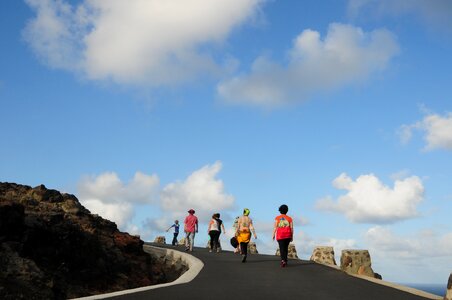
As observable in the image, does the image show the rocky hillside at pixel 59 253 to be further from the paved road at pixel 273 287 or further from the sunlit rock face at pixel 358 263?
the sunlit rock face at pixel 358 263

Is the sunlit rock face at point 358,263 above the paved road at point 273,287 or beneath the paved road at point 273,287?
above

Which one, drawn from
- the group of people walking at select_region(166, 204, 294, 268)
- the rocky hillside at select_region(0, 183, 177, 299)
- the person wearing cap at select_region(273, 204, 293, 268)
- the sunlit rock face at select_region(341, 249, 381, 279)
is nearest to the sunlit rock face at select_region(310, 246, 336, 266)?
the group of people walking at select_region(166, 204, 294, 268)

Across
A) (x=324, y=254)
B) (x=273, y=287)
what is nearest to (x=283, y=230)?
(x=273, y=287)

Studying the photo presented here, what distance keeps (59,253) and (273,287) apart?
1156 cm

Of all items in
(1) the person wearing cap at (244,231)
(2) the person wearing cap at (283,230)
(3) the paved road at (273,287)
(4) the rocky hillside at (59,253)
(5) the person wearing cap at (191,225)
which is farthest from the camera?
(5) the person wearing cap at (191,225)

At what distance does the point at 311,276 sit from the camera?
13219mm

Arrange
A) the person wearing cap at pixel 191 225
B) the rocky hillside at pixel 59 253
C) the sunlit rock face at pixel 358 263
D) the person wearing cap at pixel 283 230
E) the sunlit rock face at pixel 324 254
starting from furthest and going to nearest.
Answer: the person wearing cap at pixel 191 225 → the sunlit rock face at pixel 324 254 → the rocky hillside at pixel 59 253 → the person wearing cap at pixel 283 230 → the sunlit rock face at pixel 358 263

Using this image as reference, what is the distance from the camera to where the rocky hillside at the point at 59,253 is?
1611 cm

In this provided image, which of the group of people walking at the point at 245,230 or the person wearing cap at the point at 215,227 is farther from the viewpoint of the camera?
the person wearing cap at the point at 215,227

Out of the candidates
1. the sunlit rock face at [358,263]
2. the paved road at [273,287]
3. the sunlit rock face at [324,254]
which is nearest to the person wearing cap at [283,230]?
the paved road at [273,287]

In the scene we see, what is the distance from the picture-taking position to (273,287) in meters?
10.4

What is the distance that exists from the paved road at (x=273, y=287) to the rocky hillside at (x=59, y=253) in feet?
20.7

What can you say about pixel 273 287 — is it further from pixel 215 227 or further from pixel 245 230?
pixel 215 227

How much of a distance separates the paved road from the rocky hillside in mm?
6318
